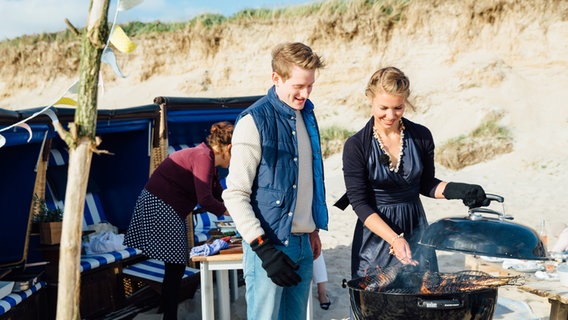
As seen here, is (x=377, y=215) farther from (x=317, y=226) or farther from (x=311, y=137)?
(x=311, y=137)

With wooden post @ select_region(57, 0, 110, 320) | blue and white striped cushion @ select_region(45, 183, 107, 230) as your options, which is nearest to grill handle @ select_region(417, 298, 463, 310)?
wooden post @ select_region(57, 0, 110, 320)

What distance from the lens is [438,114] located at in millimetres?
15969

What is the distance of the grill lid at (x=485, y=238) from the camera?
271cm

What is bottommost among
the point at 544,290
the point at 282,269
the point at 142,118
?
the point at 544,290

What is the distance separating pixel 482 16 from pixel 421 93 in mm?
2857

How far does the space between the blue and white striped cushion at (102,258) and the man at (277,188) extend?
2801 millimetres

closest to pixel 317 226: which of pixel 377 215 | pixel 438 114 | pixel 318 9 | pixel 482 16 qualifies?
pixel 377 215

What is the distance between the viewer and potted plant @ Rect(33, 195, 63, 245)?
521cm

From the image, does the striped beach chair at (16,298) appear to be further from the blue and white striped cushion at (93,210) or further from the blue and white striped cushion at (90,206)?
the blue and white striped cushion at (93,210)

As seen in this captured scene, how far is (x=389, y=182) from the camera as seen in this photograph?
9.93ft

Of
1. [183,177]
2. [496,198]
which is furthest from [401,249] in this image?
[183,177]

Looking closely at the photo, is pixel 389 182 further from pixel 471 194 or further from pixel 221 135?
pixel 221 135

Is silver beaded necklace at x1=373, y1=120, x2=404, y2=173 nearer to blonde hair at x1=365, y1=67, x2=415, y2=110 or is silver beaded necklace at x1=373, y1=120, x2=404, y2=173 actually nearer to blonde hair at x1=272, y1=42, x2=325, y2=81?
blonde hair at x1=365, y1=67, x2=415, y2=110

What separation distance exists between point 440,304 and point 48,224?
3709 millimetres
